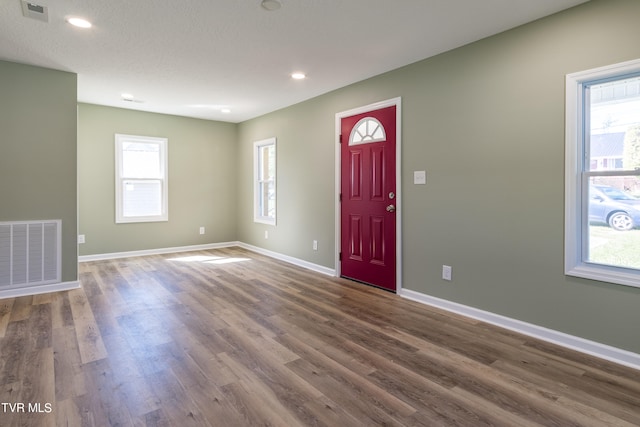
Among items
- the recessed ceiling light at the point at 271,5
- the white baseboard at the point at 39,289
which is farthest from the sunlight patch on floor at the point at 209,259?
the recessed ceiling light at the point at 271,5

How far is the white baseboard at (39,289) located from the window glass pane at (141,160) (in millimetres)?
2327

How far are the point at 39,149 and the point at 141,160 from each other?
2170mm

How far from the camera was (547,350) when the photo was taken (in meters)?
2.51

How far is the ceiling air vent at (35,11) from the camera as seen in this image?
255 centimetres

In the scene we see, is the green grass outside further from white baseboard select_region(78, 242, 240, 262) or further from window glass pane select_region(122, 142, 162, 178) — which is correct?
window glass pane select_region(122, 142, 162, 178)

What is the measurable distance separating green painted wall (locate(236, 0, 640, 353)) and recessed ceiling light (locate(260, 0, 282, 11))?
165 centimetres

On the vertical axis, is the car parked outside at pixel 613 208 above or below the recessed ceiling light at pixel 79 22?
below

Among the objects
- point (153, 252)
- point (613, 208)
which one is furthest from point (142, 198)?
point (613, 208)

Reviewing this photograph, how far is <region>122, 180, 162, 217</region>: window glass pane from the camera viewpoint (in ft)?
19.2

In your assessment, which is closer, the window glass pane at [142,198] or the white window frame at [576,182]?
the white window frame at [576,182]

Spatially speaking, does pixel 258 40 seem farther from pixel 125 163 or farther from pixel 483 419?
pixel 125 163

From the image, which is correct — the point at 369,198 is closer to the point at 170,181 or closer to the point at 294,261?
the point at 294,261

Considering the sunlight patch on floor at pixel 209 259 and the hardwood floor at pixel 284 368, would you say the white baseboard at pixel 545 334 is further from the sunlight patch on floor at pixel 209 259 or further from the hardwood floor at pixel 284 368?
the sunlight patch on floor at pixel 209 259

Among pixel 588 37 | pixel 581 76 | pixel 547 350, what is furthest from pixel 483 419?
pixel 588 37
